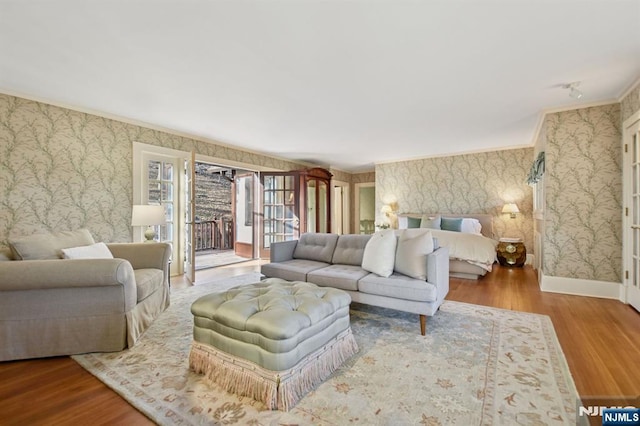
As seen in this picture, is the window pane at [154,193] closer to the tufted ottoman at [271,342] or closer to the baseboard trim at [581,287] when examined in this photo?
the tufted ottoman at [271,342]

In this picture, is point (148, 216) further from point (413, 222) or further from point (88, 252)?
point (413, 222)

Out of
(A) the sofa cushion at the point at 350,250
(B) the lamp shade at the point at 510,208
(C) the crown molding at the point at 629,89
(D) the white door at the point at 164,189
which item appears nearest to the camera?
(C) the crown molding at the point at 629,89

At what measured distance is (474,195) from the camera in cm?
616


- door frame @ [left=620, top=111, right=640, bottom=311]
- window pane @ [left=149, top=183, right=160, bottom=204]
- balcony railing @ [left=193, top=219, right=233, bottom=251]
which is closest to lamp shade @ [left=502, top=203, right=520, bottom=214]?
door frame @ [left=620, top=111, right=640, bottom=311]

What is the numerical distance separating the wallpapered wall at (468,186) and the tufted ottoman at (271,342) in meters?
5.29

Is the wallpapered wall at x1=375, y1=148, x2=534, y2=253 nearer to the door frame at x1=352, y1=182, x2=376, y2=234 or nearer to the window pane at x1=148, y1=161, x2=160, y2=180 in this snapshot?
the door frame at x1=352, y1=182, x2=376, y2=234

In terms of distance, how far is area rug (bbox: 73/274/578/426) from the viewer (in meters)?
1.45

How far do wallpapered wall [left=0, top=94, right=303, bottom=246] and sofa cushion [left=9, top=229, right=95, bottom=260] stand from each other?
3.34ft

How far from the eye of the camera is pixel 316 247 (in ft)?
12.2

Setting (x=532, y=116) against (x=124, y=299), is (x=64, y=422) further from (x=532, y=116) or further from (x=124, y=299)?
(x=532, y=116)

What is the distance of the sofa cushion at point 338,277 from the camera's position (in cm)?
272

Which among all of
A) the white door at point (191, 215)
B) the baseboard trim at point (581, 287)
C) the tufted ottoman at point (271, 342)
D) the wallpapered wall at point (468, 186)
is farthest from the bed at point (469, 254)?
the white door at point (191, 215)

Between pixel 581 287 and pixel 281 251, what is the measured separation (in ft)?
12.6

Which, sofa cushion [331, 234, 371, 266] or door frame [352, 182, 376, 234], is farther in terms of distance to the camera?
door frame [352, 182, 376, 234]
